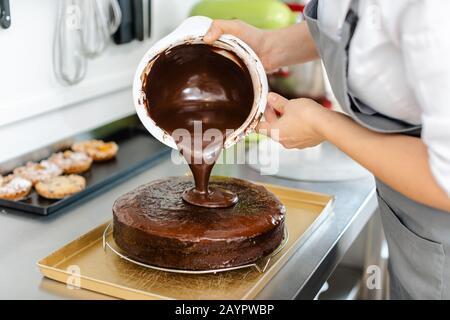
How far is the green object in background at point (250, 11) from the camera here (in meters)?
1.95

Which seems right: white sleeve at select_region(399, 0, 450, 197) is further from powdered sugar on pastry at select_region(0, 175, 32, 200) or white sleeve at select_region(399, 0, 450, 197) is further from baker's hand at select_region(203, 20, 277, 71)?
powdered sugar on pastry at select_region(0, 175, 32, 200)

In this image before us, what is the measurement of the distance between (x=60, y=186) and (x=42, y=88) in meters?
0.32

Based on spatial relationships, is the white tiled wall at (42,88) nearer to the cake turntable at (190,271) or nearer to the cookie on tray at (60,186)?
the cookie on tray at (60,186)

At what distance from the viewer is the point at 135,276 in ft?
3.45

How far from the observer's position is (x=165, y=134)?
1154 millimetres

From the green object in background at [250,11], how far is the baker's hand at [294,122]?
82 cm

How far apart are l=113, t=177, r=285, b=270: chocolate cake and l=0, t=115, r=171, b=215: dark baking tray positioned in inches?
10.5

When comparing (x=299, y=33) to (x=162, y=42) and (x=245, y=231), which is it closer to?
(x=162, y=42)

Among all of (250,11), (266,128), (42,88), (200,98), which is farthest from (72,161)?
(250,11)

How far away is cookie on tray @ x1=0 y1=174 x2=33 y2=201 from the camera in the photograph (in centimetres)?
135

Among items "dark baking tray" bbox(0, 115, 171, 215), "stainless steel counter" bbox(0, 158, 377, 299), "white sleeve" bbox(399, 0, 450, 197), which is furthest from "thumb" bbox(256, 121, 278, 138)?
"dark baking tray" bbox(0, 115, 171, 215)

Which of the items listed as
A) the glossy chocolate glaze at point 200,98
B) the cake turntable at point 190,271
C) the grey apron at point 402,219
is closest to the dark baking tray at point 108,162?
the cake turntable at point 190,271
